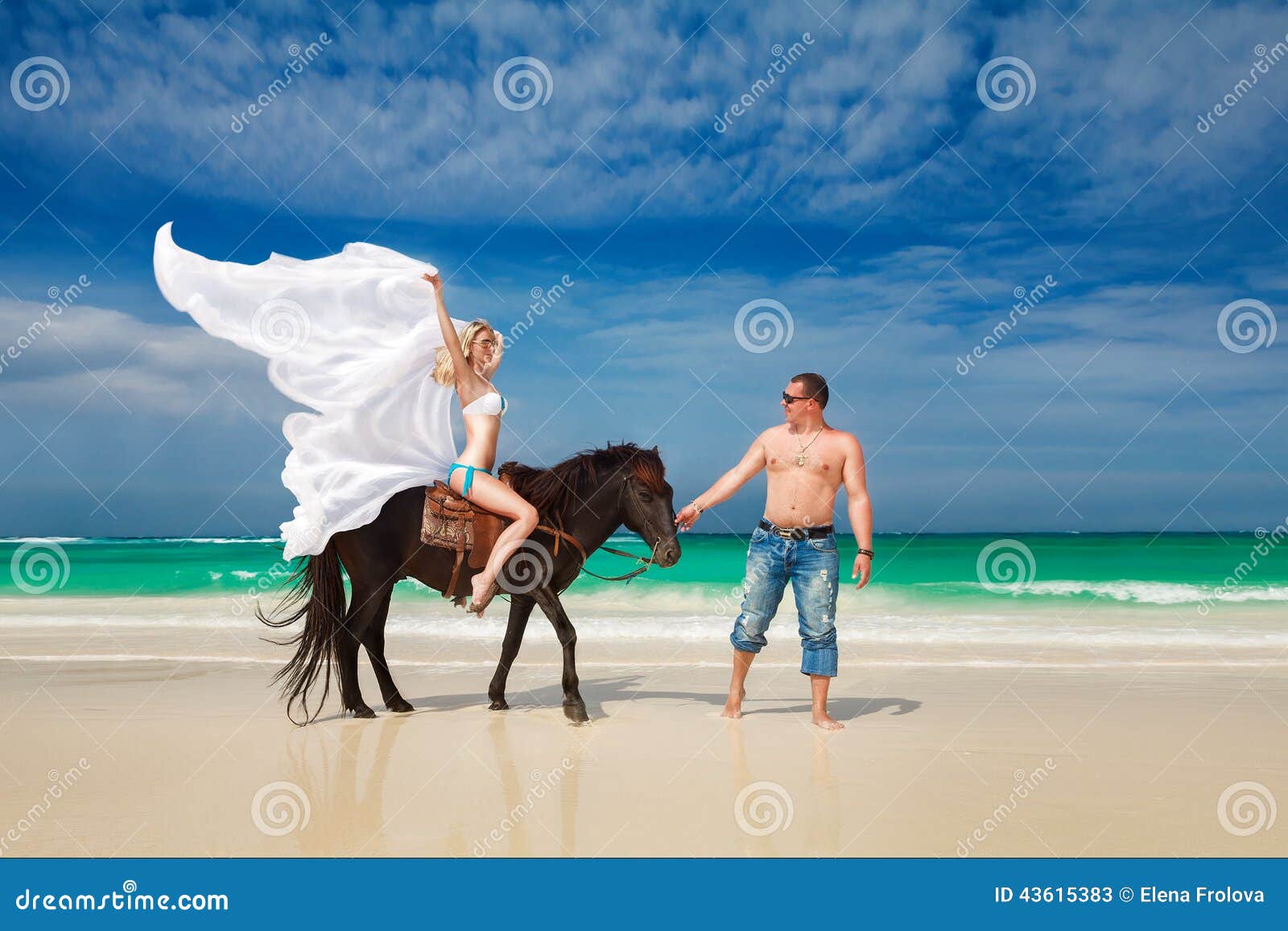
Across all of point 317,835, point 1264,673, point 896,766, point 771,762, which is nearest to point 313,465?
point 317,835

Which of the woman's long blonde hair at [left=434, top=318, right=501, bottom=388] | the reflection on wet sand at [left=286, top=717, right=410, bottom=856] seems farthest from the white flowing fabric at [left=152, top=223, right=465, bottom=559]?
the reflection on wet sand at [left=286, top=717, right=410, bottom=856]

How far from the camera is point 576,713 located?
6.24 metres

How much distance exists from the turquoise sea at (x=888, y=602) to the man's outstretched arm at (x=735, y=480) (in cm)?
476

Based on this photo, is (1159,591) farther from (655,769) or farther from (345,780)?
(345,780)

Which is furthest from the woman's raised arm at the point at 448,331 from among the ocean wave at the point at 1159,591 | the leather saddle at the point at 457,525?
the ocean wave at the point at 1159,591

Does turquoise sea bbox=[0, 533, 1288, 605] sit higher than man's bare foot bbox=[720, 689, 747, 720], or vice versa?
turquoise sea bbox=[0, 533, 1288, 605]

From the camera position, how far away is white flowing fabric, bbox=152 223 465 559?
5.86 metres

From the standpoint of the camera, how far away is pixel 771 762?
16.7 feet

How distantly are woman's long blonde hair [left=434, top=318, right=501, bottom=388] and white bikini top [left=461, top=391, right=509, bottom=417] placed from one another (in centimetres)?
21

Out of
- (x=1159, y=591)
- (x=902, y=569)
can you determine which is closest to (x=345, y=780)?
(x=1159, y=591)

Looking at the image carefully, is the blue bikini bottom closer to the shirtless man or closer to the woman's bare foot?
the woman's bare foot

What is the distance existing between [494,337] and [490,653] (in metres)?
5.32

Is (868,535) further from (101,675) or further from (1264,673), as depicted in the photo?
(101,675)

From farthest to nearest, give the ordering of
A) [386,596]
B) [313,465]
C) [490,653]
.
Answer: [490,653]
[386,596]
[313,465]
